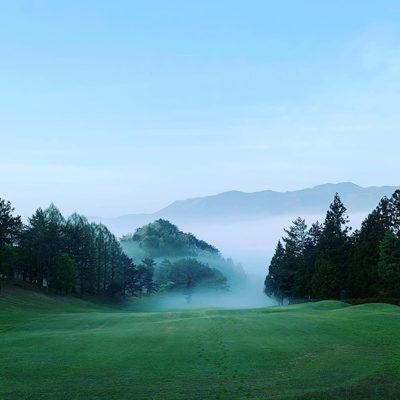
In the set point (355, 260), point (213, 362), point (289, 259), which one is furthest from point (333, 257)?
point (213, 362)

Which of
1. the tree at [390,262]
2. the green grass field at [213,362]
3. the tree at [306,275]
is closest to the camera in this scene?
the green grass field at [213,362]

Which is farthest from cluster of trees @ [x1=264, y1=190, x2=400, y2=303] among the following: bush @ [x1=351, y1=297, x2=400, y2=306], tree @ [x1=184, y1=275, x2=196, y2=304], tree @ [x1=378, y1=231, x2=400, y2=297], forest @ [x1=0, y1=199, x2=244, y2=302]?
forest @ [x1=0, y1=199, x2=244, y2=302]

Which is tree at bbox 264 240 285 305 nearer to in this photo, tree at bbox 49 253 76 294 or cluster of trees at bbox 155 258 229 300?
cluster of trees at bbox 155 258 229 300

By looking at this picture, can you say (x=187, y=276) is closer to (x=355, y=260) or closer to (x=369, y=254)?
(x=355, y=260)

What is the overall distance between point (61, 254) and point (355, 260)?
5412 centimetres

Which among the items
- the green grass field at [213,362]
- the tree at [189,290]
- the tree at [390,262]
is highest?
the tree at [390,262]

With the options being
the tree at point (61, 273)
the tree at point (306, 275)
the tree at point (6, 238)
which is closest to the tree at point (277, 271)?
the tree at point (306, 275)

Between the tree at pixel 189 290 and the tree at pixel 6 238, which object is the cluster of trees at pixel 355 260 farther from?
the tree at pixel 6 238

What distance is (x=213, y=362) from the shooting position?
728 inches

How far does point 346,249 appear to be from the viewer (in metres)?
71.6

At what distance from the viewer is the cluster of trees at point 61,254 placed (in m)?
65.1

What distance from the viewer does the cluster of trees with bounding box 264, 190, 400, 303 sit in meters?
55.8

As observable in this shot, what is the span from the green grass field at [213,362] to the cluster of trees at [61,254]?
36.6 meters

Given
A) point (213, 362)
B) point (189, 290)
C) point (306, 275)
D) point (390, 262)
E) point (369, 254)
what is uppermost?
point (369, 254)
